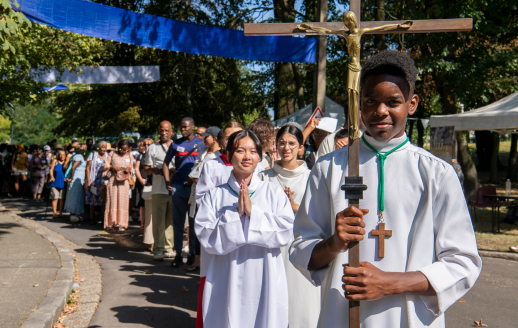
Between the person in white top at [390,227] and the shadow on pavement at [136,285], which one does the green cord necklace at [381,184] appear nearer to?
the person in white top at [390,227]

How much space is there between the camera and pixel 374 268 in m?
1.81

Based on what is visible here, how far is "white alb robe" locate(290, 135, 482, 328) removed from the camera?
5.99ft

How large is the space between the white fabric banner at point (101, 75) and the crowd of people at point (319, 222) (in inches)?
Answer: 342

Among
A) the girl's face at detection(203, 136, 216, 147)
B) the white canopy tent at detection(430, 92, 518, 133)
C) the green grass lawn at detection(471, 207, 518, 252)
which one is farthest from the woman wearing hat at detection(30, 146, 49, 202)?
the green grass lawn at detection(471, 207, 518, 252)

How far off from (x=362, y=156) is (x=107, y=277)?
6295 mm

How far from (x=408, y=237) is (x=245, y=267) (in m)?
2.06

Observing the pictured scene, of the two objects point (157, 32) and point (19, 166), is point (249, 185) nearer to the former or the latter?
point (157, 32)

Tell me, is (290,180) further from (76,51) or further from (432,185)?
(76,51)

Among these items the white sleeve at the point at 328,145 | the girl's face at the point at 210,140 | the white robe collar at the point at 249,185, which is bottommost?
the white robe collar at the point at 249,185

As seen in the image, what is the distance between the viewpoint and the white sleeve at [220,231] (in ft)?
12.2

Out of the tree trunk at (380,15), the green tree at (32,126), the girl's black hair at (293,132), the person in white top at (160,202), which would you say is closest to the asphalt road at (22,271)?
the person in white top at (160,202)

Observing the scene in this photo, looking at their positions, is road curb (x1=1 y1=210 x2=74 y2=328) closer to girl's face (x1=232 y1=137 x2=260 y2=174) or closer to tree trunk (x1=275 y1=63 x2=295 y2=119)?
girl's face (x1=232 y1=137 x2=260 y2=174)

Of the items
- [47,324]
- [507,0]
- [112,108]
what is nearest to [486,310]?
[47,324]

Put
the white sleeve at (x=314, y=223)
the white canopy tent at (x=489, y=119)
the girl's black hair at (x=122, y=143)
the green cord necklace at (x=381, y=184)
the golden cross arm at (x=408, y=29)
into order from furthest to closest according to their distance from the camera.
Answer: the girl's black hair at (x=122, y=143) → the white canopy tent at (x=489, y=119) → the golden cross arm at (x=408, y=29) → the white sleeve at (x=314, y=223) → the green cord necklace at (x=381, y=184)
